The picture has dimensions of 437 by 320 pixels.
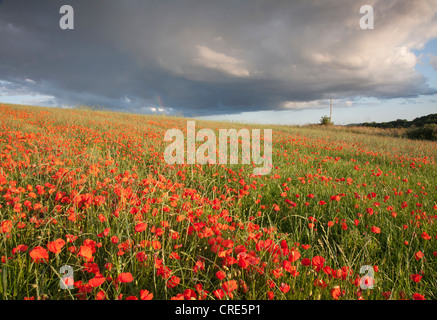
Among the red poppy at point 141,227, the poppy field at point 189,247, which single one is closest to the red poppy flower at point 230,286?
the poppy field at point 189,247

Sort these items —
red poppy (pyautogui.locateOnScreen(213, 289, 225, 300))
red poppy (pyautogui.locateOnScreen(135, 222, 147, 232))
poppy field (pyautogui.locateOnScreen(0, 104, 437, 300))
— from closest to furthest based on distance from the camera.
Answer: red poppy (pyautogui.locateOnScreen(213, 289, 225, 300)) → poppy field (pyautogui.locateOnScreen(0, 104, 437, 300)) → red poppy (pyautogui.locateOnScreen(135, 222, 147, 232))

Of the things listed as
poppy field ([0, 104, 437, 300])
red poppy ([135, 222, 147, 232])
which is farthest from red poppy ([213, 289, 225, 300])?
red poppy ([135, 222, 147, 232])

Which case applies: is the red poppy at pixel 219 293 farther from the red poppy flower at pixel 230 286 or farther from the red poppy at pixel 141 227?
the red poppy at pixel 141 227

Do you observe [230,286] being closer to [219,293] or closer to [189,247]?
[219,293]

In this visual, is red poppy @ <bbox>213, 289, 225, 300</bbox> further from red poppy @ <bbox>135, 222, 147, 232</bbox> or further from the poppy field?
red poppy @ <bbox>135, 222, 147, 232</bbox>

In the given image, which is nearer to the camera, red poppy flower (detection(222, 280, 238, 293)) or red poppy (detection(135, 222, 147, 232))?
red poppy flower (detection(222, 280, 238, 293))

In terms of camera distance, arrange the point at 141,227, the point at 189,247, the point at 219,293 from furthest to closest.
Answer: the point at 189,247 → the point at 141,227 → the point at 219,293

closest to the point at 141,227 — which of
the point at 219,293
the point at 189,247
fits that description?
the point at 189,247

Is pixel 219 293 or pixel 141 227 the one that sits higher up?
pixel 141 227

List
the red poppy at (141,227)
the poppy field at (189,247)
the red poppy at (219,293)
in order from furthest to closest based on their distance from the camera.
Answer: the red poppy at (141,227) < the poppy field at (189,247) < the red poppy at (219,293)

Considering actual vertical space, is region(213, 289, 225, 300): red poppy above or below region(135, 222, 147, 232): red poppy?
below
